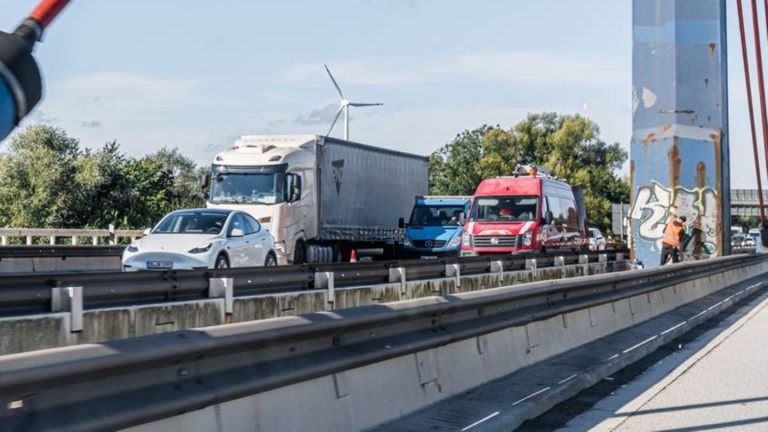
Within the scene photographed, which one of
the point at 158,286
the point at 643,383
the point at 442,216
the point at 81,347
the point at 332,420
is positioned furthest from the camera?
the point at 442,216

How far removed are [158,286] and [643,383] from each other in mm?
5685

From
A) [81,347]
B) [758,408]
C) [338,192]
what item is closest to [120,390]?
[81,347]

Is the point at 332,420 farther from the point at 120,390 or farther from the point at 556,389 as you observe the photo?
the point at 556,389

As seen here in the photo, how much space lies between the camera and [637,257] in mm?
32031

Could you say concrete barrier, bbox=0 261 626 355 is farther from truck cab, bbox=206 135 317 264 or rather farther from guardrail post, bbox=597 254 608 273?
guardrail post, bbox=597 254 608 273

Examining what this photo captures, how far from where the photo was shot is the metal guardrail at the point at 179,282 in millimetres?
10117

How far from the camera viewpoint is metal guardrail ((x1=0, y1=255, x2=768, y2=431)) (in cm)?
382

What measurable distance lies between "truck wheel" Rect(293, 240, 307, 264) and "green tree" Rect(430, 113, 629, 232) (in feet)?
201

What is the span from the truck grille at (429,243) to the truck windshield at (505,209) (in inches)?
103

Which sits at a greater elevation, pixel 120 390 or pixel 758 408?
pixel 120 390

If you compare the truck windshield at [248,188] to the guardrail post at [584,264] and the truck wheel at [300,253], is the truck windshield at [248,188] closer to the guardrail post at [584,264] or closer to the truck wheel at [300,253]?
the truck wheel at [300,253]

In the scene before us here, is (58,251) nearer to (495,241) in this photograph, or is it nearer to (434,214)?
(495,241)

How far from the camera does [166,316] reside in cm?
1170

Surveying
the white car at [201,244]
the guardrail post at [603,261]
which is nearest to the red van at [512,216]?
the guardrail post at [603,261]
